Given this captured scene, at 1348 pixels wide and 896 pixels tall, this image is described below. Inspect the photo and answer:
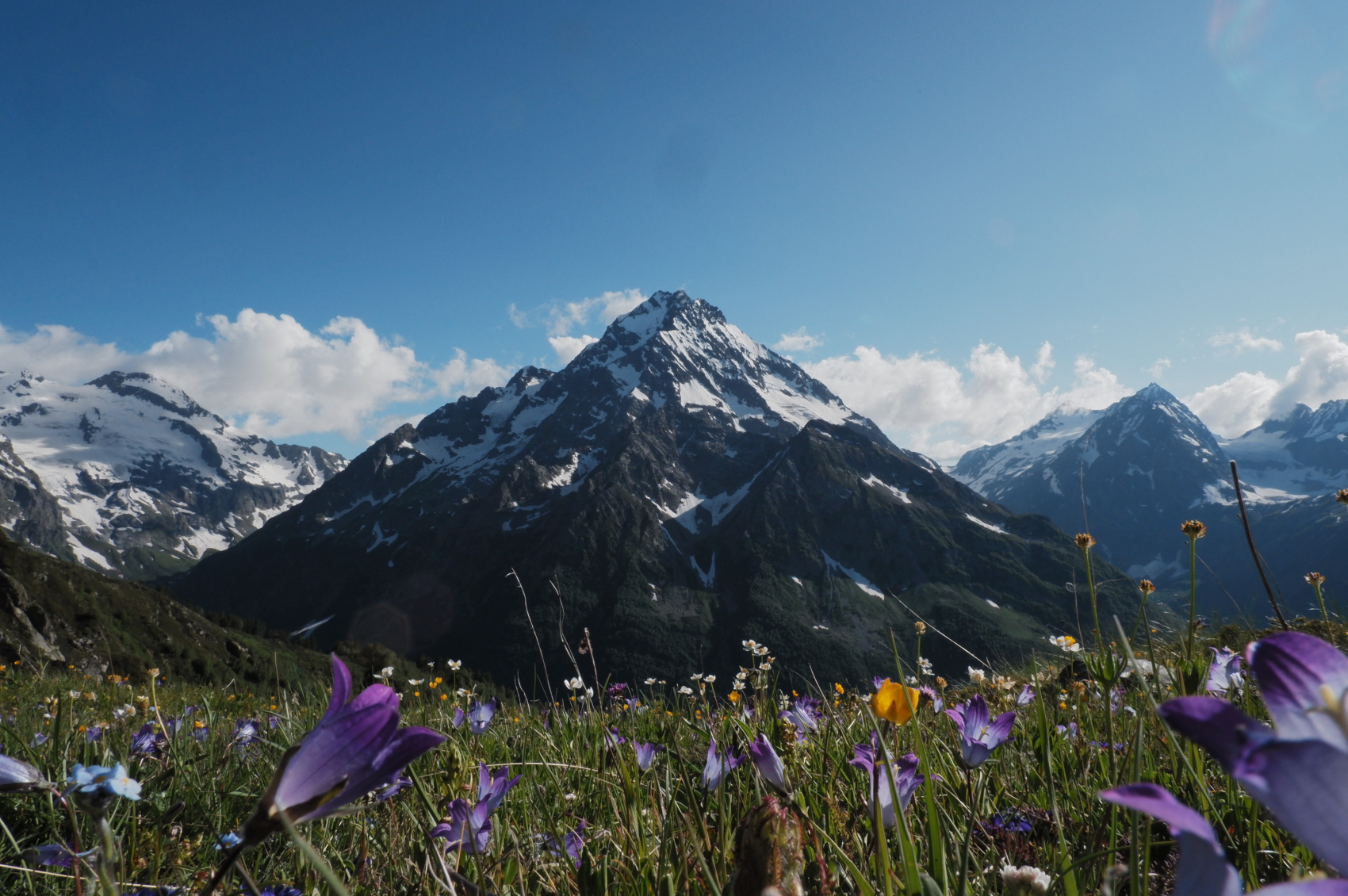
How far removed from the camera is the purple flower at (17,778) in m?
1.34

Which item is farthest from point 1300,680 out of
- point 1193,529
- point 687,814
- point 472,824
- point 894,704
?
point 1193,529

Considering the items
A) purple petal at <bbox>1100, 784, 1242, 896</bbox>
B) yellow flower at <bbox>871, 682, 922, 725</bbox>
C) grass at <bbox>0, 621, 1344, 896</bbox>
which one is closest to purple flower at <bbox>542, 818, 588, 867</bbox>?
grass at <bbox>0, 621, 1344, 896</bbox>

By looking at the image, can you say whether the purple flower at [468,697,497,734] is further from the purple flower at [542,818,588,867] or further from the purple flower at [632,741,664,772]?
the purple flower at [542,818,588,867]

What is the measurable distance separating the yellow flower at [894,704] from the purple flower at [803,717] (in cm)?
144

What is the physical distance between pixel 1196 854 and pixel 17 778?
2050 millimetres

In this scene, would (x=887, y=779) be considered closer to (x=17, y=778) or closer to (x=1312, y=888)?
(x=1312, y=888)

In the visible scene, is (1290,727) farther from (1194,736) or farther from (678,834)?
(678,834)

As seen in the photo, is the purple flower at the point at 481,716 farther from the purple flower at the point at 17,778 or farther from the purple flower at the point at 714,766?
the purple flower at the point at 17,778

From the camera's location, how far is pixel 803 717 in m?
3.09

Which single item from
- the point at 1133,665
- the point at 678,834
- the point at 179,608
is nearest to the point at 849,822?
the point at 678,834

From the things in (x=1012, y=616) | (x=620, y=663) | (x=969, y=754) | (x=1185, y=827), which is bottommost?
(x=1185, y=827)

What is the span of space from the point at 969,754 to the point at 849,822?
503 mm

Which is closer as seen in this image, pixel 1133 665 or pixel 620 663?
pixel 1133 665

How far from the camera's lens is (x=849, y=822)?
236 cm
